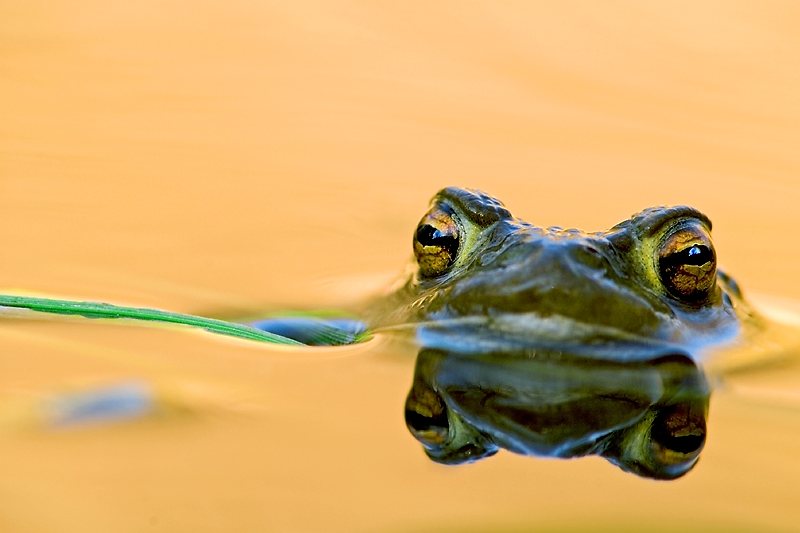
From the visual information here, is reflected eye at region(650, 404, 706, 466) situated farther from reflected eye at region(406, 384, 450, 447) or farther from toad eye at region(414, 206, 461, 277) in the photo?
toad eye at region(414, 206, 461, 277)

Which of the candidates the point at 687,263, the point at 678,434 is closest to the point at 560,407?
the point at 678,434

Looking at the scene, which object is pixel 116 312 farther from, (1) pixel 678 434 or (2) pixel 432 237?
(1) pixel 678 434

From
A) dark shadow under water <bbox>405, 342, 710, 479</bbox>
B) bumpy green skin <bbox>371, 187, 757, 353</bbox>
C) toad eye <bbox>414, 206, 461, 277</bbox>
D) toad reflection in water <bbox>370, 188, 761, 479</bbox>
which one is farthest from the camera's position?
toad eye <bbox>414, 206, 461, 277</bbox>

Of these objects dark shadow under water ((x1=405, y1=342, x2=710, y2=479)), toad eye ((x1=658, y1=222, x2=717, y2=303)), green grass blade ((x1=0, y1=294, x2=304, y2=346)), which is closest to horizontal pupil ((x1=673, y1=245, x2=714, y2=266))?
toad eye ((x1=658, y1=222, x2=717, y2=303))

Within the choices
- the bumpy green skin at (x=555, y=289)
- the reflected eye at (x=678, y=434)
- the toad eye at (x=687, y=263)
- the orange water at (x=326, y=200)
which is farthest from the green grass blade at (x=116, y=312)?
the toad eye at (x=687, y=263)

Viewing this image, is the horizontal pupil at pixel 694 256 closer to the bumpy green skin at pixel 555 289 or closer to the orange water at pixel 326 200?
the bumpy green skin at pixel 555 289

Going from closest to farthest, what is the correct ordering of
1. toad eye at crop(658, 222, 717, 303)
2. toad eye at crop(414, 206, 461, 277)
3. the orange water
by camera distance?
1. the orange water
2. toad eye at crop(658, 222, 717, 303)
3. toad eye at crop(414, 206, 461, 277)
